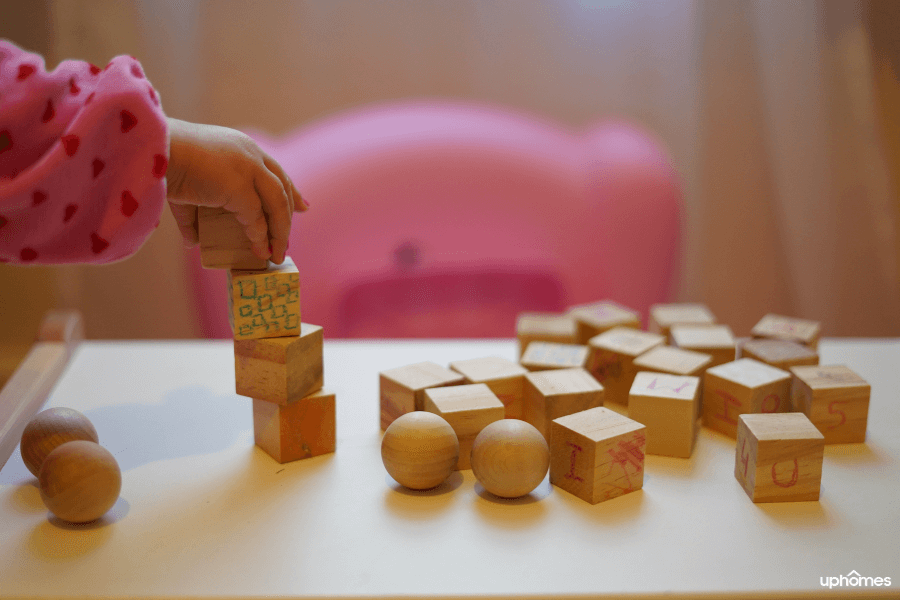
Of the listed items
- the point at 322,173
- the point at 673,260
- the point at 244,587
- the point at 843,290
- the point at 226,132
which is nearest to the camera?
the point at 244,587

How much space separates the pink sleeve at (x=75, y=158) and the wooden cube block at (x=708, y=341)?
2.88 ft

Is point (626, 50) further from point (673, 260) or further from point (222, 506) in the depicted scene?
point (222, 506)

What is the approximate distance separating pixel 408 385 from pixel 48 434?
1.50ft

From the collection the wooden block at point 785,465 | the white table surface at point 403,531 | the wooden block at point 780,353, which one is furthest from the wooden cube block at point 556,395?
the wooden block at point 780,353

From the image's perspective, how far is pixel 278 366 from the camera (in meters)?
0.90

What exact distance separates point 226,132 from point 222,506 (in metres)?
0.46

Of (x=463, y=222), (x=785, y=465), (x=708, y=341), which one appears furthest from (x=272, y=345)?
(x=463, y=222)

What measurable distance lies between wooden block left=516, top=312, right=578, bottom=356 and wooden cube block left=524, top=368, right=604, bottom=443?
21cm

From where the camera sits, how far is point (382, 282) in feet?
6.63

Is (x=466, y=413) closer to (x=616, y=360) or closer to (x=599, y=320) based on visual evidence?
(x=616, y=360)

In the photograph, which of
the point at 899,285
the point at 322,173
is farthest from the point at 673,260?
the point at 322,173

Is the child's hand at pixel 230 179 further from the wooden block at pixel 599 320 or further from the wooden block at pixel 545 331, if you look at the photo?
the wooden block at pixel 599 320

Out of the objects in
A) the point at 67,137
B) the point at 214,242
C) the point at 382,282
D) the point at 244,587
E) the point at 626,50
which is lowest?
the point at 244,587

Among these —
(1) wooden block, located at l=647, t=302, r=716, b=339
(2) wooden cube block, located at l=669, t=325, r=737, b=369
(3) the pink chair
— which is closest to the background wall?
(3) the pink chair
